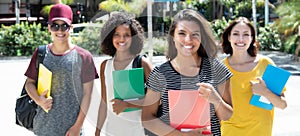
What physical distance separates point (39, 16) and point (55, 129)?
28.2 m

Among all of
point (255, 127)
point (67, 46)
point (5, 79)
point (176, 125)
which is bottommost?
point (5, 79)

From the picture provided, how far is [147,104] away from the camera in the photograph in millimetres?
1970

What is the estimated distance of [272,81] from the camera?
8.22 ft

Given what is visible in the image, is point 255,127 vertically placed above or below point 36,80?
below

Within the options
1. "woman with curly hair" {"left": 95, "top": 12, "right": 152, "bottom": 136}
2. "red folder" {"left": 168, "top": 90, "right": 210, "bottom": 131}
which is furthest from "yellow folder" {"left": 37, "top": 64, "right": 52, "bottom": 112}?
"red folder" {"left": 168, "top": 90, "right": 210, "bottom": 131}

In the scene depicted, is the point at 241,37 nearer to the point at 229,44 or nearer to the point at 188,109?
the point at 229,44

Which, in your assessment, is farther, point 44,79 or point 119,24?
point 44,79

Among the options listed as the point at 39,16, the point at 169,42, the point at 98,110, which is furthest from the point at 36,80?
the point at 39,16

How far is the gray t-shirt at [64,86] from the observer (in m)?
2.43

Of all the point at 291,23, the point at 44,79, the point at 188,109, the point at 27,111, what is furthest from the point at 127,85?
the point at 291,23

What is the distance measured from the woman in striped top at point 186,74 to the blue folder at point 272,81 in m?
0.54

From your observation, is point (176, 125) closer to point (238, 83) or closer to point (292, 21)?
point (238, 83)

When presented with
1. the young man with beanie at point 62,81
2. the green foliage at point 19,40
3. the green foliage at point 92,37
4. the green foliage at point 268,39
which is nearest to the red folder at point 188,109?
the green foliage at point 92,37

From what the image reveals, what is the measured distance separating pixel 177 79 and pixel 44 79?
2.74 ft
